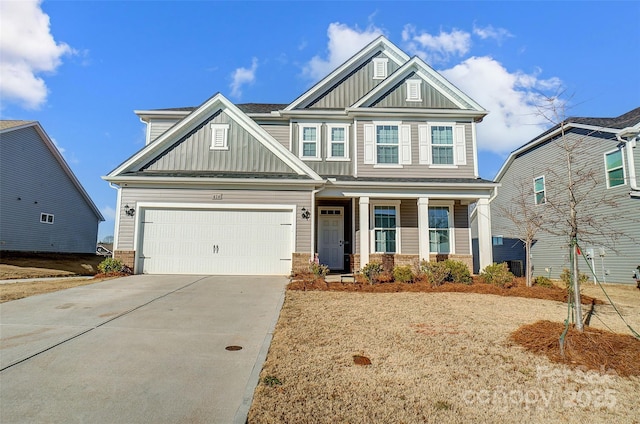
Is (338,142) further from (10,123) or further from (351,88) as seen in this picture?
(10,123)

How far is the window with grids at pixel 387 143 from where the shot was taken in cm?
1339

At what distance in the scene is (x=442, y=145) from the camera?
43.9 ft

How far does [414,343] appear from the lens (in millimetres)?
5000

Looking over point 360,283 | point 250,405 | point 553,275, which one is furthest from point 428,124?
point 250,405

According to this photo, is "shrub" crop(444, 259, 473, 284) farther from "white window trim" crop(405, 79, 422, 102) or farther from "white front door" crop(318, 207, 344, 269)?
"white window trim" crop(405, 79, 422, 102)

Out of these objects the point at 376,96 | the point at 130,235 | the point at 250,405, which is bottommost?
the point at 250,405

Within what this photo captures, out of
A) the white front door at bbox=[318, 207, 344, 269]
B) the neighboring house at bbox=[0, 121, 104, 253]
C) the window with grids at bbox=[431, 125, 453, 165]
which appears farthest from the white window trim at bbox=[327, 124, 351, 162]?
the neighboring house at bbox=[0, 121, 104, 253]

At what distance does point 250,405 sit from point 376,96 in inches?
489

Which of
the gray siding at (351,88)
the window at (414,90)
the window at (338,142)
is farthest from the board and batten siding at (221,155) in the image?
the window at (414,90)

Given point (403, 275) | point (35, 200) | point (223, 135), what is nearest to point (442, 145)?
point (403, 275)

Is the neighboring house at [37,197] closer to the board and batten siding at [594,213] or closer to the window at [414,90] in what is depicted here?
the window at [414,90]

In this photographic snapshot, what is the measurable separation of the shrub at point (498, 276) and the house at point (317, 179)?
1.82 meters

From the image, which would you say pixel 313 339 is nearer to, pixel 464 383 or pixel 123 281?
pixel 464 383

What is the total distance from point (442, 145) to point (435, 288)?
20.4ft
